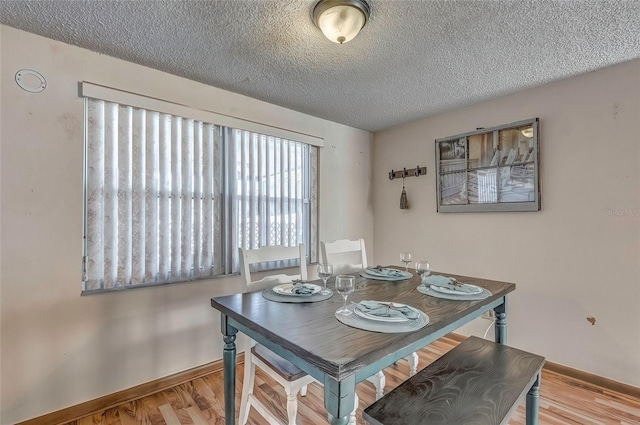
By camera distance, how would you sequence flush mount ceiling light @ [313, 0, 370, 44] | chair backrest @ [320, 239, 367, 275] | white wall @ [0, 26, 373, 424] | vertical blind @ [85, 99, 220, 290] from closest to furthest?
flush mount ceiling light @ [313, 0, 370, 44]
white wall @ [0, 26, 373, 424]
vertical blind @ [85, 99, 220, 290]
chair backrest @ [320, 239, 367, 275]

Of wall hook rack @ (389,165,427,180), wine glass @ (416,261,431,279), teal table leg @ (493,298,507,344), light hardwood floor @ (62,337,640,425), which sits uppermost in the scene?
wall hook rack @ (389,165,427,180)

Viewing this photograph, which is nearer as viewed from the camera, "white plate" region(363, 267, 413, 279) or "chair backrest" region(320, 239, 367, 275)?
"white plate" region(363, 267, 413, 279)

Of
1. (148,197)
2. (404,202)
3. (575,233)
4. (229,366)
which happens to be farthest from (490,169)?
(148,197)

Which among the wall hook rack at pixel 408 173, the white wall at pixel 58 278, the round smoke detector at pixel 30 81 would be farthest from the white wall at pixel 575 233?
the round smoke detector at pixel 30 81

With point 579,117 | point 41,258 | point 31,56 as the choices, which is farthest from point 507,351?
point 31,56

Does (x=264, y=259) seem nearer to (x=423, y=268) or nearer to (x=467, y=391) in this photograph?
(x=423, y=268)

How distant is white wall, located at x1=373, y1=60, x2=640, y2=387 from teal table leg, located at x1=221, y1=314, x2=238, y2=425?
2214mm

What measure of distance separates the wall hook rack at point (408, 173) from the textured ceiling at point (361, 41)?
837mm

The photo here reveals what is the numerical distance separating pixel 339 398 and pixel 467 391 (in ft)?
2.15

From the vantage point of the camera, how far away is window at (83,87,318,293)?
1.83 metres

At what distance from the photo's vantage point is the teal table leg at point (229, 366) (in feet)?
4.43

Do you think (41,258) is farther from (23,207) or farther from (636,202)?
(636,202)

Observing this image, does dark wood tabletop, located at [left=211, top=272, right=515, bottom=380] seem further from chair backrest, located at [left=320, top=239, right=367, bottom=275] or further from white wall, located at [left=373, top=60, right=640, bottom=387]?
white wall, located at [left=373, top=60, right=640, bottom=387]

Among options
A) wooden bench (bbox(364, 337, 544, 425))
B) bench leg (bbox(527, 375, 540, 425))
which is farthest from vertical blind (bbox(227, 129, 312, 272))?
bench leg (bbox(527, 375, 540, 425))
